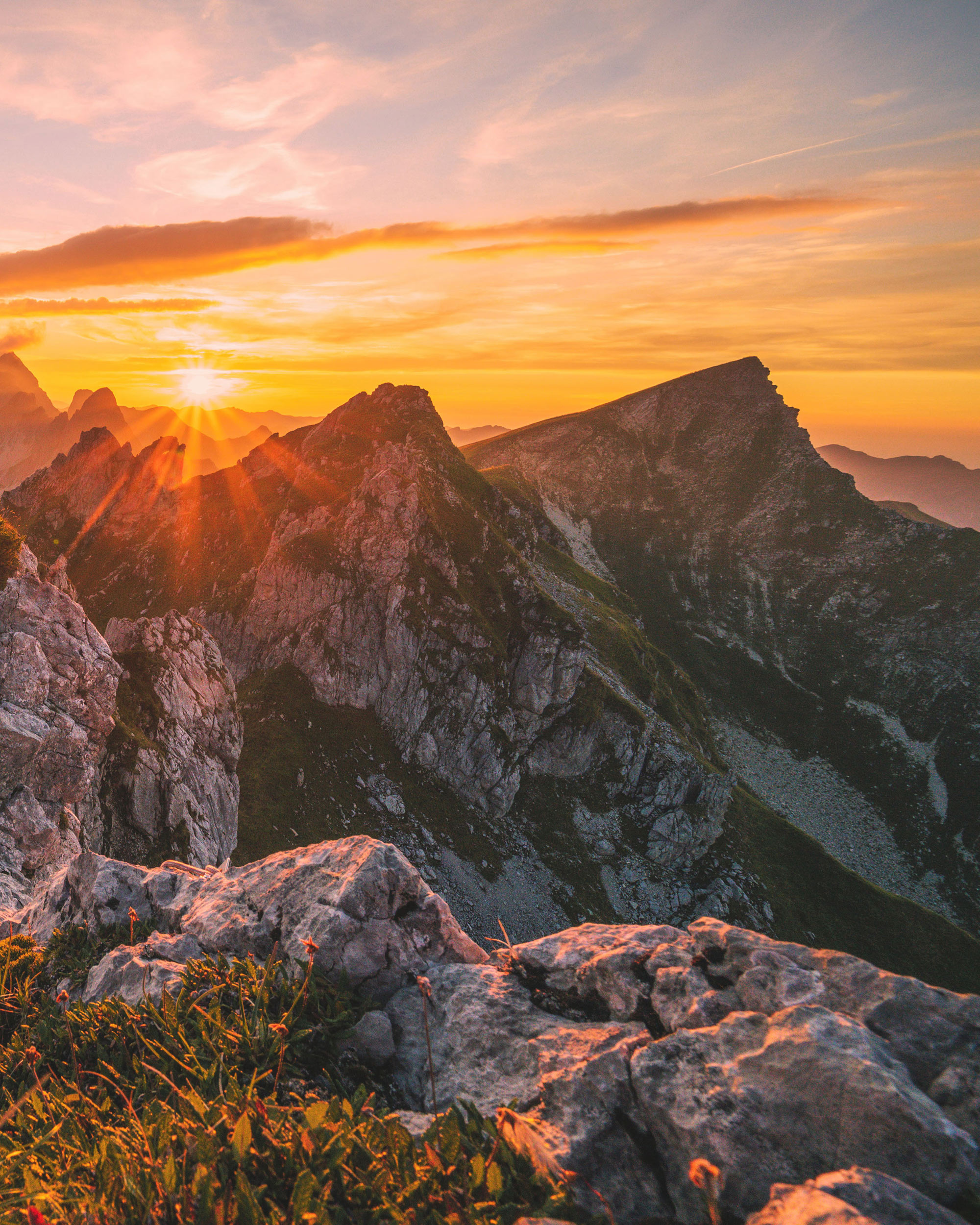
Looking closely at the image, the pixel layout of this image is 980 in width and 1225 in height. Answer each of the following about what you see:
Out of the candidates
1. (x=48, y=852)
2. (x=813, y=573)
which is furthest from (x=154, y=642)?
(x=813, y=573)

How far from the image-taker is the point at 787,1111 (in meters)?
6.46

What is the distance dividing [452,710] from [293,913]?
234 feet

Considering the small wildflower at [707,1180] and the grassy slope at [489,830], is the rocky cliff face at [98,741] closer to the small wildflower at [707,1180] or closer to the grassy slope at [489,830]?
the grassy slope at [489,830]

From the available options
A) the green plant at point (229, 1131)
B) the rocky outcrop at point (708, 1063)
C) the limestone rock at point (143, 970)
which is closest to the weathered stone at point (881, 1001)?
the rocky outcrop at point (708, 1063)

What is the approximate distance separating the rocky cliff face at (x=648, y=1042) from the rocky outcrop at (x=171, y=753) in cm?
2238

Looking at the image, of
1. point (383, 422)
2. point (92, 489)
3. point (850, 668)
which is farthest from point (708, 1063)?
point (850, 668)

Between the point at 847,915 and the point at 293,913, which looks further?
the point at 847,915

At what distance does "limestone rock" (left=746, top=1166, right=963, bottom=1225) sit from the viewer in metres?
4.86

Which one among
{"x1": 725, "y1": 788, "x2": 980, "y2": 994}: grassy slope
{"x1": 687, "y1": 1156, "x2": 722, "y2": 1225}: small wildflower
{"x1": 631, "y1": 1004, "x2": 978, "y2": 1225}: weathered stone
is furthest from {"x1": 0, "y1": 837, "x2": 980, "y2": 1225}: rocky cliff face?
{"x1": 725, "y1": 788, "x2": 980, "y2": 994}: grassy slope

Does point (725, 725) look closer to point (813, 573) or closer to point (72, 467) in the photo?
point (813, 573)

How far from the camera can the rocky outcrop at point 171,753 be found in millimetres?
30859

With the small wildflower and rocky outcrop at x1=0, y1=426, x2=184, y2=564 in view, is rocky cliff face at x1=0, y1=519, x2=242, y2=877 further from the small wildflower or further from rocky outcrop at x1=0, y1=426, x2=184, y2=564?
rocky outcrop at x1=0, y1=426, x2=184, y2=564

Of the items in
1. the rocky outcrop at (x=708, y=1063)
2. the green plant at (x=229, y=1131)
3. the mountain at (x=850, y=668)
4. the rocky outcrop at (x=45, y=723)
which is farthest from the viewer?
the mountain at (x=850, y=668)

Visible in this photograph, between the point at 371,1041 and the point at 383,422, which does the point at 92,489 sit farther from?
the point at 371,1041
